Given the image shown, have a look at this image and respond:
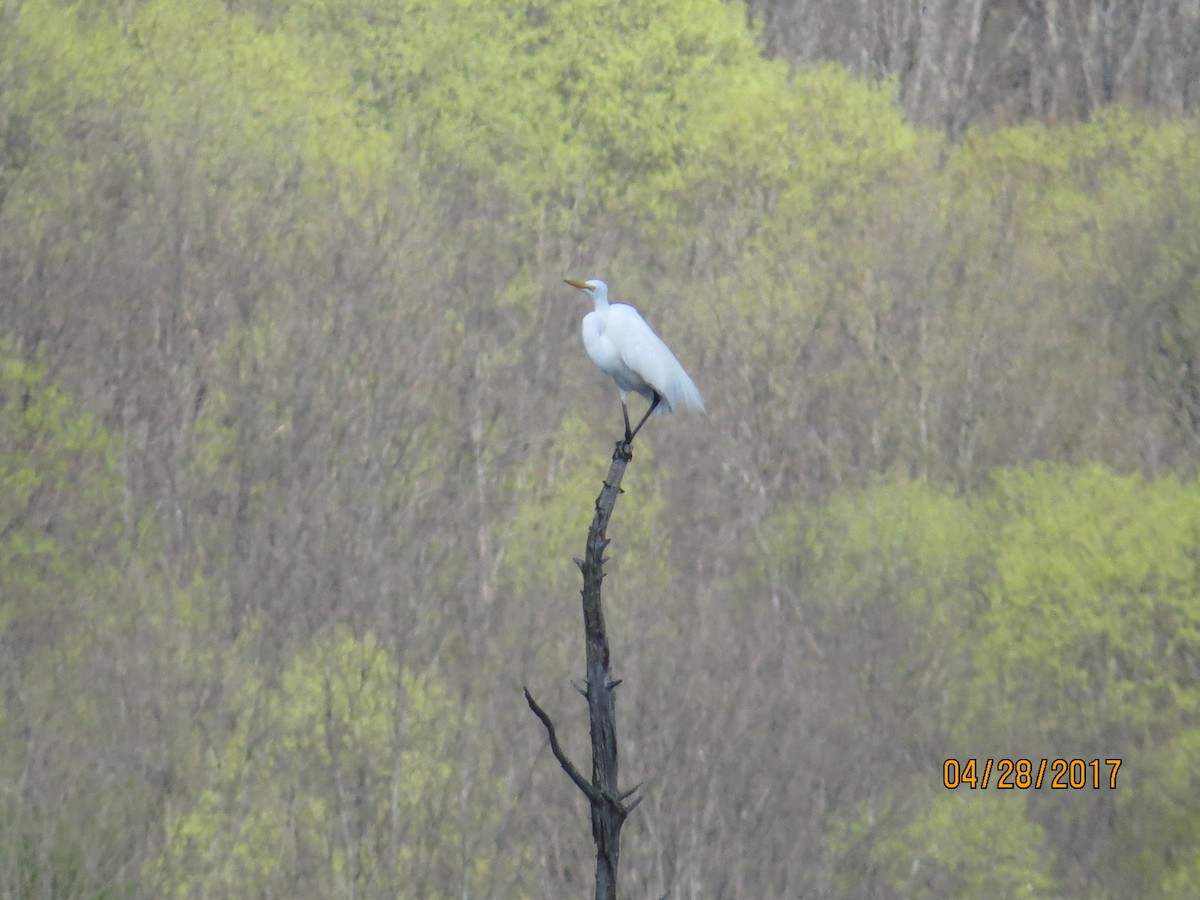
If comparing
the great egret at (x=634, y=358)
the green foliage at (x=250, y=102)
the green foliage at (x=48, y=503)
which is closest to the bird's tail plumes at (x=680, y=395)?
the great egret at (x=634, y=358)

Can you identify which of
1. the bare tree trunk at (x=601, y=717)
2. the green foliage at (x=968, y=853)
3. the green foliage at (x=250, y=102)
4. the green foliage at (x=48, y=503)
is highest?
the bare tree trunk at (x=601, y=717)

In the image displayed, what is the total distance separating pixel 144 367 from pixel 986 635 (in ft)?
45.8

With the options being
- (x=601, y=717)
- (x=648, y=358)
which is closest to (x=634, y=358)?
(x=648, y=358)

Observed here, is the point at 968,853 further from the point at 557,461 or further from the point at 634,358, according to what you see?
the point at 634,358

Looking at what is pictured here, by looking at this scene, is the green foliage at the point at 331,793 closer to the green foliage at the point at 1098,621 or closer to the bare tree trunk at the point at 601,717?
the green foliage at the point at 1098,621

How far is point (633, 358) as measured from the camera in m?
12.6

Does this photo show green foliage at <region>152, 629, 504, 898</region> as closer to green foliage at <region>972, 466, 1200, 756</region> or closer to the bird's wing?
green foliage at <region>972, 466, 1200, 756</region>

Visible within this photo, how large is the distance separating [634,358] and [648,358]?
138 mm

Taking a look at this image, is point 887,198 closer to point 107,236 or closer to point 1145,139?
point 1145,139

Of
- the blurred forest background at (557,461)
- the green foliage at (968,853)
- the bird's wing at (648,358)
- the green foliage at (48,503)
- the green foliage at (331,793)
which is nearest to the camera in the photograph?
the bird's wing at (648,358)

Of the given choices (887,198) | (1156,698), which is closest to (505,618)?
(1156,698)

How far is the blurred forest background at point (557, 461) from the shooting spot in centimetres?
2928

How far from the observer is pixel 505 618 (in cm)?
3444

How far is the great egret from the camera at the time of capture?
1245cm
